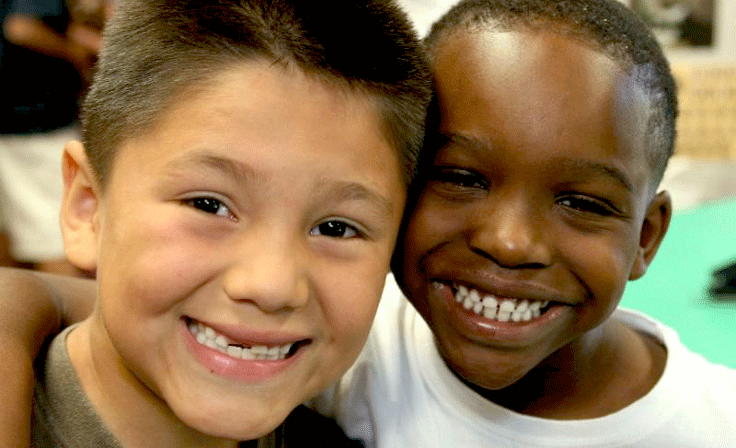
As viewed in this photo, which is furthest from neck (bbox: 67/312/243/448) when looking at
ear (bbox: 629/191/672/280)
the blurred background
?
the blurred background

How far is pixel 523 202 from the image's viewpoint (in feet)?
3.10

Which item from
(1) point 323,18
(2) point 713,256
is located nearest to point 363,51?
(1) point 323,18

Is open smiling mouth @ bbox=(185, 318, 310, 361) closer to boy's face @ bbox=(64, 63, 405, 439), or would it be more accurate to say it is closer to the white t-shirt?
boy's face @ bbox=(64, 63, 405, 439)

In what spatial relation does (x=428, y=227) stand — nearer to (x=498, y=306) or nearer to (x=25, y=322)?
(x=498, y=306)

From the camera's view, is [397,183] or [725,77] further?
[725,77]

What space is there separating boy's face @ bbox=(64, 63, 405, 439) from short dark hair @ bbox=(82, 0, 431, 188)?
0.07ft

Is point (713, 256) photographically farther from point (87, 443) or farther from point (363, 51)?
point (87, 443)

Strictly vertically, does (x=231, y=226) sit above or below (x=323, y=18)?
below

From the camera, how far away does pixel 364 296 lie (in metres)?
0.88

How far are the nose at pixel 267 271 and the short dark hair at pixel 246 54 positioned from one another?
0.54 feet

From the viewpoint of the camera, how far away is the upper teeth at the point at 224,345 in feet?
2.81

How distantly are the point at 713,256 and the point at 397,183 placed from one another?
1353 mm

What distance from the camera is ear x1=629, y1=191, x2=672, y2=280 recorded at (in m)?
1.11

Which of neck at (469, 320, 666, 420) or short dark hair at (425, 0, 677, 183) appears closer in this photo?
short dark hair at (425, 0, 677, 183)
